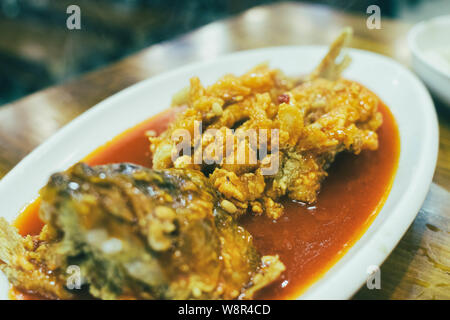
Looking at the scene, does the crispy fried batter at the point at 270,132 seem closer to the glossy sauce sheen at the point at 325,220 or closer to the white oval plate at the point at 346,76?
the glossy sauce sheen at the point at 325,220

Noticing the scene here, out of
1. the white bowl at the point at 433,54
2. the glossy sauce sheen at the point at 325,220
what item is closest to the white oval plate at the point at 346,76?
the glossy sauce sheen at the point at 325,220

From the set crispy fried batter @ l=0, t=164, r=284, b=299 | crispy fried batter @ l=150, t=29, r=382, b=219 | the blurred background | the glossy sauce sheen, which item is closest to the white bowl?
the glossy sauce sheen

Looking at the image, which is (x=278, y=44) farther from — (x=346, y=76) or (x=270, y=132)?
(x=270, y=132)

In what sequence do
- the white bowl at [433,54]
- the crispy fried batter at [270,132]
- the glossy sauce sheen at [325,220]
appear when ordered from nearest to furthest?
the glossy sauce sheen at [325,220] < the crispy fried batter at [270,132] < the white bowl at [433,54]

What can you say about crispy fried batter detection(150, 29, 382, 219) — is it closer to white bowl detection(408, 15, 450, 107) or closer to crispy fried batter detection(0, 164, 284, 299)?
crispy fried batter detection(0, 164, 284, 299)

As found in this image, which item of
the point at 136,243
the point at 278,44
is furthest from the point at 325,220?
the point at 278,44

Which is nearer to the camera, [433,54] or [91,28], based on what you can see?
[433,54]
